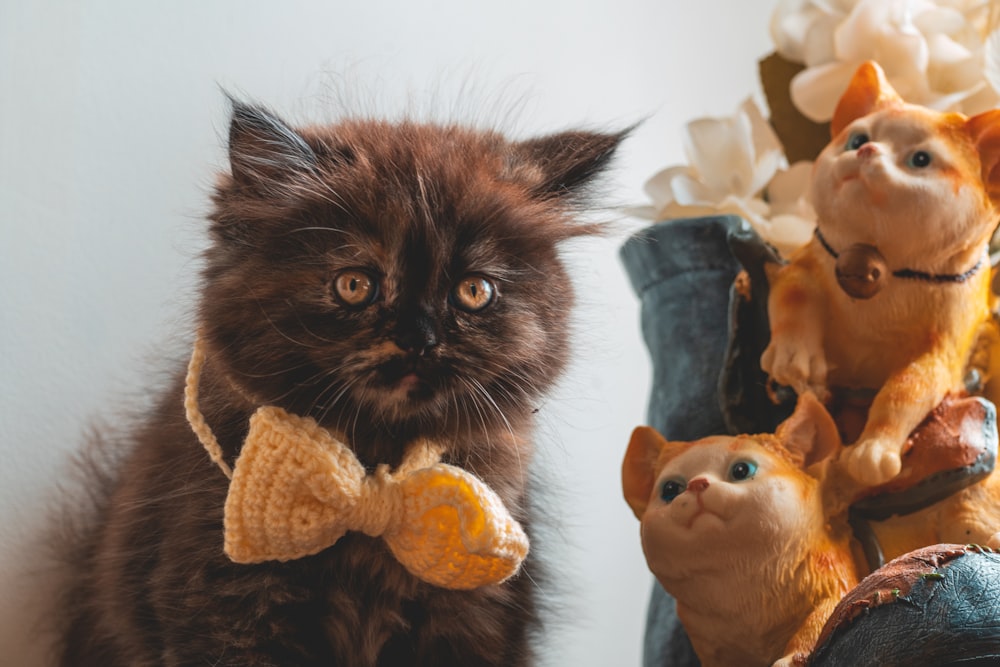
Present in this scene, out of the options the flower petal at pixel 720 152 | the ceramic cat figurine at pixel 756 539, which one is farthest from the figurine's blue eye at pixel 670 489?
the flower petal at pixel 720 152

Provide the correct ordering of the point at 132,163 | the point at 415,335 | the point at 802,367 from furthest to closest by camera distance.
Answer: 1. the point at 132,163
2. the point at 802,367
3. the point at 415,335

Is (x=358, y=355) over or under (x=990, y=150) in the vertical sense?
under

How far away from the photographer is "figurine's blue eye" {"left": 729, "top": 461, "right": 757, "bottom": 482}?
773 mm

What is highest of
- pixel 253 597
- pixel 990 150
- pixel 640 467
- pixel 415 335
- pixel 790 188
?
pixel 990 150

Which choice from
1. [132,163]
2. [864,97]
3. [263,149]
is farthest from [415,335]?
[132,163]

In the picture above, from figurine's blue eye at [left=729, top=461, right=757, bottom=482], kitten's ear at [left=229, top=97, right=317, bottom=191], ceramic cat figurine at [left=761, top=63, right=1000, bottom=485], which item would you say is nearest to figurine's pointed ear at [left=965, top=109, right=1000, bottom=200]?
ceramic cat figurine at [left=761, top=63, right=1000, bottom=485]

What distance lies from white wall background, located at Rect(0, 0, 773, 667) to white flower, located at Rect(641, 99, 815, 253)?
3.2 inches

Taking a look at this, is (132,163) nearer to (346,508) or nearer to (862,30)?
(346,508)

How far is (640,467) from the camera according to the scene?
2.82ft

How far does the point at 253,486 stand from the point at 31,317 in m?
0.49

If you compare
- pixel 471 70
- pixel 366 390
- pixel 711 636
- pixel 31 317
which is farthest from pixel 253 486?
pixel 471 70

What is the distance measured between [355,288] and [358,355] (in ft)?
0.16

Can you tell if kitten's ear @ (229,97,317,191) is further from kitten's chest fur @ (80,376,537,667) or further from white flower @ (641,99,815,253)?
white flower @ (641,99,815,253)

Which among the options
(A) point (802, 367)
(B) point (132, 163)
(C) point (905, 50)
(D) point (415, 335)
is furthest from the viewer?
(B) point (132, 163)
